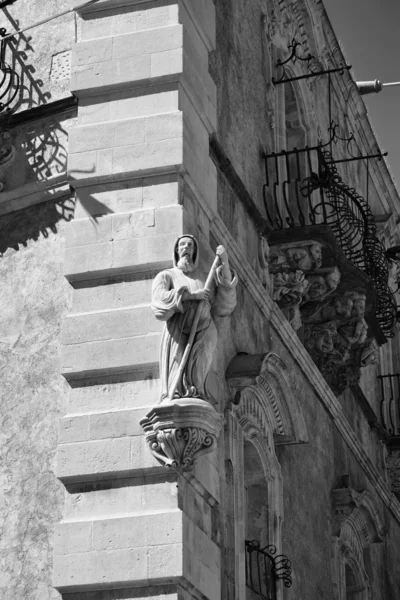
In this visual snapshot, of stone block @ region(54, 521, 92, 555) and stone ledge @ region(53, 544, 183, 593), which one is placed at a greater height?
stone block @ region(54, 521, 92, 555)

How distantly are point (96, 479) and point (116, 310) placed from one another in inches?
59.8

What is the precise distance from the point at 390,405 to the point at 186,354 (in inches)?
457

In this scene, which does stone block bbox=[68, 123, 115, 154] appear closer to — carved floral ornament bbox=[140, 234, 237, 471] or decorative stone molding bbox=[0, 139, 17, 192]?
decorative stone molding bbox=[0, 139, 17, 192]

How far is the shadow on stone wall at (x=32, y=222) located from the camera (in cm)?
1336

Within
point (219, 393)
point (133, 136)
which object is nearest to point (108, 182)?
point (133, 136)

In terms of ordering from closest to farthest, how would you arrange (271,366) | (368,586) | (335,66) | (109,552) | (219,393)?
(109,552) → (219,393) → (271,366) → (368,586) → (335,66)

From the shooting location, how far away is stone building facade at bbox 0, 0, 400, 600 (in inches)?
453

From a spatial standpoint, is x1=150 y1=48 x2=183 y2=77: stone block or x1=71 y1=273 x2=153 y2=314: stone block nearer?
x1=71 y1=273 x2=153 y2=314: stone block

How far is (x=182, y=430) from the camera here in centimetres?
1128

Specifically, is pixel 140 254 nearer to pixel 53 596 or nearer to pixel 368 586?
pixel 53 596

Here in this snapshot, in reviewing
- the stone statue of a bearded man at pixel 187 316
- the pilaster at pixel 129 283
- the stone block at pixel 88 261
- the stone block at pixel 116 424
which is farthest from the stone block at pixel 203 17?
the stone block at pixel 116 424

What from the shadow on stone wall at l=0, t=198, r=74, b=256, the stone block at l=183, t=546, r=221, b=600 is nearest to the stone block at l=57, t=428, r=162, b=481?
the stone block at l=183, t=546, r=221, b=600

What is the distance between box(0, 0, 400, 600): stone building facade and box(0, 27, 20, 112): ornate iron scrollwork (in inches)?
1.1

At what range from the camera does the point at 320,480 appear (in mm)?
16969
